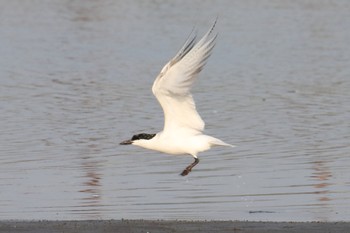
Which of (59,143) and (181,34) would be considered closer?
(59,143)

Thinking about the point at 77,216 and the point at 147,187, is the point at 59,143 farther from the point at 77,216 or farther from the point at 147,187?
the point at 77,216

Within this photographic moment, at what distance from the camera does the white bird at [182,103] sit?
30.3 ft

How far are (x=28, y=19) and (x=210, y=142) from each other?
15.3 metres

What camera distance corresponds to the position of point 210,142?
9586mm

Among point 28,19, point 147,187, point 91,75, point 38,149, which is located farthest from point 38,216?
point 28,19

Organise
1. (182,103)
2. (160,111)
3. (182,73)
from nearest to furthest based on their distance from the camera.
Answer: (182,73) → (182,103) → (160,111)

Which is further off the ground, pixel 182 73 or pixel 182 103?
pixel 182 73

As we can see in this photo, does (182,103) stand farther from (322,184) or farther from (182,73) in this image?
(322,184)
